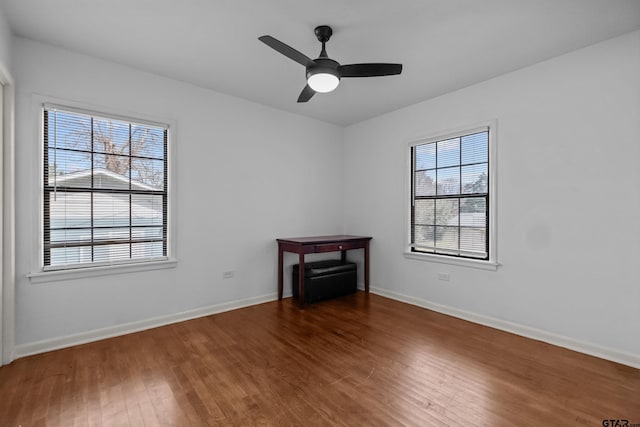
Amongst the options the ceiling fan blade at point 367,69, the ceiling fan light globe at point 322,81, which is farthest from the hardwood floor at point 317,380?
the ceiling fan blade at point 367,69

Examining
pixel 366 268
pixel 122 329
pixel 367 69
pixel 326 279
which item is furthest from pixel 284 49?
pixel 366 268

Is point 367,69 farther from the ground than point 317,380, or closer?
farther from the ground

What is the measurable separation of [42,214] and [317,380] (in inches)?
111

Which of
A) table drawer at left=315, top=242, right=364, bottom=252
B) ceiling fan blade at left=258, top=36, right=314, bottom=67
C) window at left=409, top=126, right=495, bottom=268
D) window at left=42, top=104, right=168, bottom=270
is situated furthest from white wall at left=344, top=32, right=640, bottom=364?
window at left=42, top=104, right=168, bottom=270

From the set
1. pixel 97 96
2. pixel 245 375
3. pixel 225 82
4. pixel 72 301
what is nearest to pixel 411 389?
pixel 245 375

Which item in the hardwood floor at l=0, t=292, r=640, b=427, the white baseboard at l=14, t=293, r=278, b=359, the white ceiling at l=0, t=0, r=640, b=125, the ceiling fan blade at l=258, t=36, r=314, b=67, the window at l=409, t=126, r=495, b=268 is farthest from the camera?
the window at l=409, t=126, r=495, b=268

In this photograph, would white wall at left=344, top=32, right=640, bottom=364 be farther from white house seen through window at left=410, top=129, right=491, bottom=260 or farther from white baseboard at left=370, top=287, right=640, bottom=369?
white house seen through window at left=410, top=129, right=491, bottom=260

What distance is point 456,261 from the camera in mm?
3648

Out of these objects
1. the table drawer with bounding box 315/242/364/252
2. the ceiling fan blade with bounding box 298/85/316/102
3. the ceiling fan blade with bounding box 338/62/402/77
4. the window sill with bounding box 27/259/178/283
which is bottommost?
the window sill with bounding box 27/259/178/283

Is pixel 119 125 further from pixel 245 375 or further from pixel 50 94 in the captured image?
pixel 245 375

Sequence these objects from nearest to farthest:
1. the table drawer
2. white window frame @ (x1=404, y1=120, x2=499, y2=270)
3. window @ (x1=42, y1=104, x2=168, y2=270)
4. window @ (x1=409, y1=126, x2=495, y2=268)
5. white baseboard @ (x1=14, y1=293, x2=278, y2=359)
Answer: white baseboard @ (x1=14, y1=293, x2=278, y2=359) → window @ (x1=42, y1=104, x2=168, y2=270) → white window frame @ (x1=404, y1=120, x2=499, y2=270) → window @ (x1=409, y1=126, x2=495, y2=268) → the table drawer

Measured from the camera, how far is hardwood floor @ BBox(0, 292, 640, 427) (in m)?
1.85

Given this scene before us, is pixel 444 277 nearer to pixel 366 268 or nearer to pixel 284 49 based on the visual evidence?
pixel 366 268

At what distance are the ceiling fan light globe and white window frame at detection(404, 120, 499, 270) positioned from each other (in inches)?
77.4
